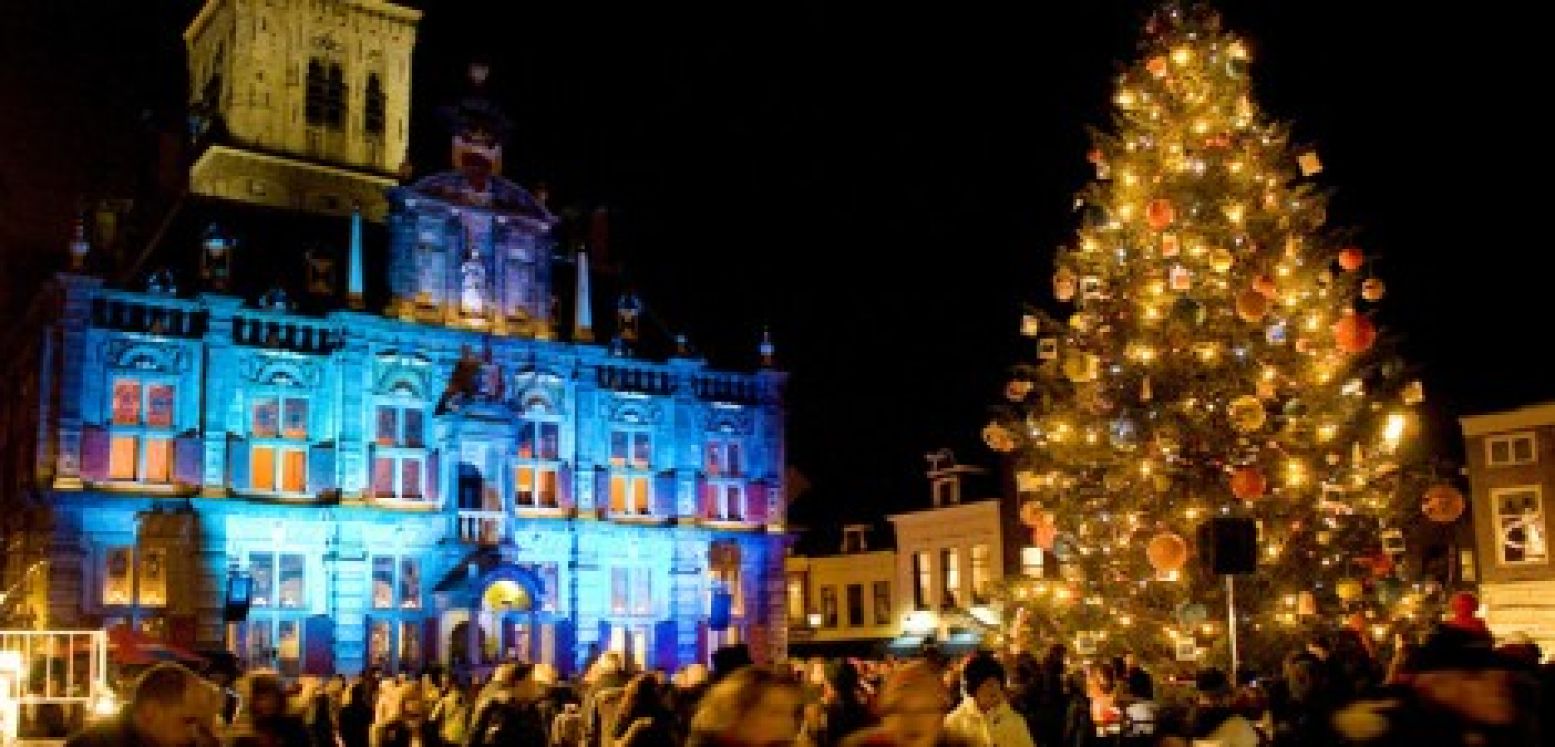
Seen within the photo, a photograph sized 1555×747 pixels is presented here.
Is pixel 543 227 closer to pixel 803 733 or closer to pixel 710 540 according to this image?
pixel 710 540

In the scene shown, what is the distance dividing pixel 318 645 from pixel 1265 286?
26.8 m

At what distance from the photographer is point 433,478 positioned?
39.7 meters

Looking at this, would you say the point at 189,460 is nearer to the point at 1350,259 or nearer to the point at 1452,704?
the point at 1350,259

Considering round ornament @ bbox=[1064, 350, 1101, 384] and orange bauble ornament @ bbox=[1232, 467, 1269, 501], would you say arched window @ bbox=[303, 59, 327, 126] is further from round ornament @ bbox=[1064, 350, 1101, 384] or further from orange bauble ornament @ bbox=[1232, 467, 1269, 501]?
orange bauble ornament @ bbox=[1232, 467, 1269, 501]

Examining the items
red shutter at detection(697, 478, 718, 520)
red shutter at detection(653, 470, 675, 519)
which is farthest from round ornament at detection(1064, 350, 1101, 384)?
red shutter at detection(697, 478, 718, 520)

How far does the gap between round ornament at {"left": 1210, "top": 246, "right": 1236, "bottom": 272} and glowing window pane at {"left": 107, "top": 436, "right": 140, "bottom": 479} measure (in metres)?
27.6

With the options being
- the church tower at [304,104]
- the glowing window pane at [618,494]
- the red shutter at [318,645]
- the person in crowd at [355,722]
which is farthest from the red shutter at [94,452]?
the person in crowd at [355,722]

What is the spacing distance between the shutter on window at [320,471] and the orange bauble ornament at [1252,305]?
26771 millimetres

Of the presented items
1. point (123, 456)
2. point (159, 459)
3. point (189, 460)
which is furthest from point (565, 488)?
point (123, 456)

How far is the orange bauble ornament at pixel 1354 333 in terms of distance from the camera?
17594 mm

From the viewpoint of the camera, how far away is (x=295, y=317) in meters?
38.3

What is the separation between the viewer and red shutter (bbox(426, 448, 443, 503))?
1559 inches

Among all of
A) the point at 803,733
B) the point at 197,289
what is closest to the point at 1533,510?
the point at 803,733

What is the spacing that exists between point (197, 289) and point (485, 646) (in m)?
11.8
